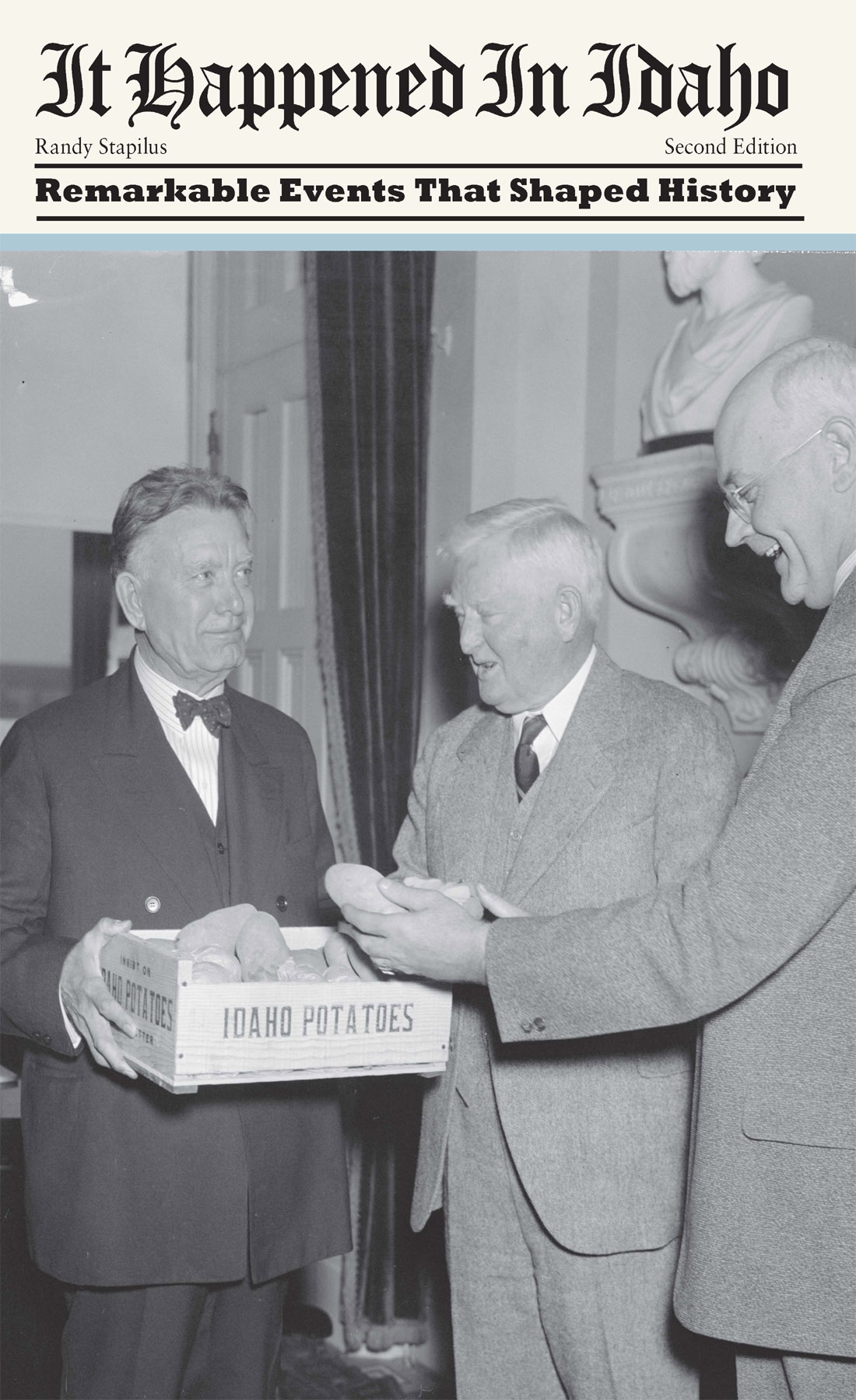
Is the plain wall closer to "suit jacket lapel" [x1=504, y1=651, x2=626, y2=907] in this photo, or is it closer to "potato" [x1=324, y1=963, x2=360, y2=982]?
"suit jacket lapel" [x1=504, y1=651, x2=626, y2=907]

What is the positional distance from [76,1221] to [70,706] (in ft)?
2.72

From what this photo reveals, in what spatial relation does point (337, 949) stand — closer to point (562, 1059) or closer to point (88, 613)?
point (562, 1059)

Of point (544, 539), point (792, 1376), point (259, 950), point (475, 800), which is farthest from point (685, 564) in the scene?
point (792, 1376)

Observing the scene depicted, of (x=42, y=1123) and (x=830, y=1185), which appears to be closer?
(x=830, y=1185)

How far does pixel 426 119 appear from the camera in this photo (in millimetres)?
2244

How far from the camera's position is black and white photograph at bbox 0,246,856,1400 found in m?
1.54

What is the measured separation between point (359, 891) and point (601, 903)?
42 cm

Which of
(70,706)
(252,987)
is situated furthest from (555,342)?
(252,987)

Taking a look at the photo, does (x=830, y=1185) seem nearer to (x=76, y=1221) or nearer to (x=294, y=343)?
(x=76, y=1221)

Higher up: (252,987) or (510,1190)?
(252,987)

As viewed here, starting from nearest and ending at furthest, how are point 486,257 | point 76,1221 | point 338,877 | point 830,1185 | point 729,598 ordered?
point 830,1185 → point 338,877 → point 76,1221 → point 729,598 → point 486,257

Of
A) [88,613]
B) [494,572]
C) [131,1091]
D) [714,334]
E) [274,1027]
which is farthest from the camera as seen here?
[88,613]

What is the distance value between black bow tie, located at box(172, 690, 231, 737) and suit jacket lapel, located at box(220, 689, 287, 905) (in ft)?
0.12

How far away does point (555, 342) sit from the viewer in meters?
3.68
